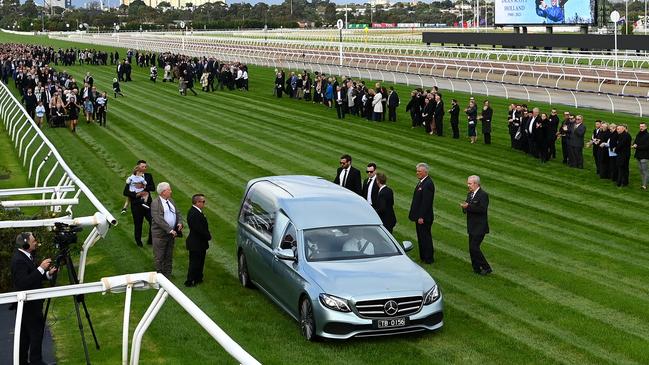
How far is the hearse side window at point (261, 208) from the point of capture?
40.4ft

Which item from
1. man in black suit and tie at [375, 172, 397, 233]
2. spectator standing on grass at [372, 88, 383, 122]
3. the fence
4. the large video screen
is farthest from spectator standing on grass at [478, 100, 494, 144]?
the large video screen

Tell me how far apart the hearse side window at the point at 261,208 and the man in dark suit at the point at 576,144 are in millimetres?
11094

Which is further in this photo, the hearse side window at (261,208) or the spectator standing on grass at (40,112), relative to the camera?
the spectator standing on grass at (40,112)

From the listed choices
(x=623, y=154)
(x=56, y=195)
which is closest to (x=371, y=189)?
(x=56, y=195)

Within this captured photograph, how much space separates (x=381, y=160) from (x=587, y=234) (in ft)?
28.2

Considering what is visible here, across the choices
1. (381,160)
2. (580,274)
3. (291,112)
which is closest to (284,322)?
(580,274)

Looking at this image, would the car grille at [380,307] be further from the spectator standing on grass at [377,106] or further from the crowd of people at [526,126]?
the spectator standing on grass at [377,106]

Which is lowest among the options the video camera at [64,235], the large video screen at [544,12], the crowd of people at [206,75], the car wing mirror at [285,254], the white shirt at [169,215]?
the car wing mirror at [285,254]

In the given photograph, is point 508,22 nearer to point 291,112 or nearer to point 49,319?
point 291,112

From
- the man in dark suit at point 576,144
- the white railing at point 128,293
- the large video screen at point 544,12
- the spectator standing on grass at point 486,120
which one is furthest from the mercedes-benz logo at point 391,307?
the large video screen at point 544,12

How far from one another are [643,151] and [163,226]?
1109cm

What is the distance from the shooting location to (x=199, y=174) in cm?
2262

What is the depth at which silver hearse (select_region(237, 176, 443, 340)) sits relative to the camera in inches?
406

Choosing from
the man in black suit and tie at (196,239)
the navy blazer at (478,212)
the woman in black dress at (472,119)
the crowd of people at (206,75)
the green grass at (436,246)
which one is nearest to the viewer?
the green grass at (436,246)
